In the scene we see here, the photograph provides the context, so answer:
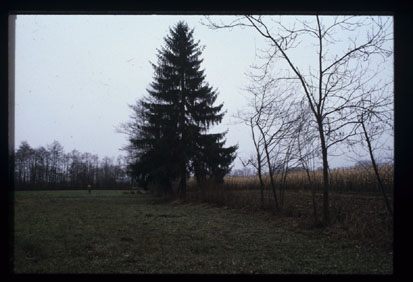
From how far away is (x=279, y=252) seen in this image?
4781 millimetres

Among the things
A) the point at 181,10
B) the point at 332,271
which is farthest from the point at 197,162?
the point at 181,10

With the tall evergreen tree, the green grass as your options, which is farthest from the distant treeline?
Answer: the green grass

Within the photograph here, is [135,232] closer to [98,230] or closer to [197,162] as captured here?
[98,230]

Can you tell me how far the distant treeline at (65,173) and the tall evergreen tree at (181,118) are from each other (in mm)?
9051

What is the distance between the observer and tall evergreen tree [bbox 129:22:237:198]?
1856 centimetres

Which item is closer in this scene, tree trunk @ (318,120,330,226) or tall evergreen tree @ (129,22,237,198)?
tree trunk @ (318,120,330,226)

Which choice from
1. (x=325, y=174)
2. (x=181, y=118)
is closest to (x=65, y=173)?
(x=181, y=118)

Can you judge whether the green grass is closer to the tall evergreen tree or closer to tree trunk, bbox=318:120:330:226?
tree trunk, bbox=318:120:330:226

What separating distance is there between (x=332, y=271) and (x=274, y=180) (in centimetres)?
602

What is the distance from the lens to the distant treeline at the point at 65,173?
26484 mm

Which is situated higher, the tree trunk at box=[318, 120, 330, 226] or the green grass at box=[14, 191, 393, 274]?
the tree trunk at box=[318, 120, 330, 226]

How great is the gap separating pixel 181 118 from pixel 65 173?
46.6 feet

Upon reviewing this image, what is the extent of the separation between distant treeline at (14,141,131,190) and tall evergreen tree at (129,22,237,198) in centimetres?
905

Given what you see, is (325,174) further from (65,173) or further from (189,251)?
(65,173)
